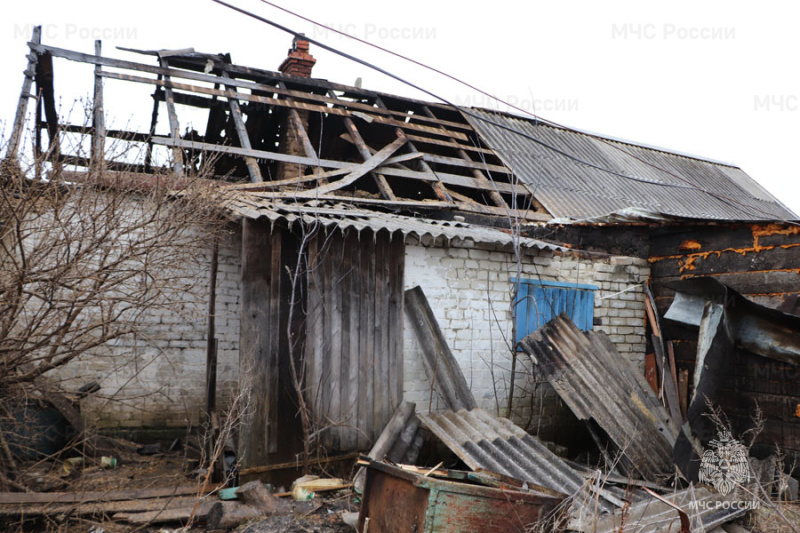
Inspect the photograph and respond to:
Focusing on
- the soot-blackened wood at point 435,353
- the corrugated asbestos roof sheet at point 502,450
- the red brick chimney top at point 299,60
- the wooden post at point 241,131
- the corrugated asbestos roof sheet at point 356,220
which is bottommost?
the corrugated asbestos roof sheet at point 502,450

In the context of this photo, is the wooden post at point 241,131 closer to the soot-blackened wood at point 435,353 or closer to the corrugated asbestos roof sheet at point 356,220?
the corrugated asbestos roof sheet at point 356,220

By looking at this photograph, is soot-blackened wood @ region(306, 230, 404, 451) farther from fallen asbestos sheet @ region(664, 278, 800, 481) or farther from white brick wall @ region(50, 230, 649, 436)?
fallen asbestos sheet @ region(664, 278, 800, 481)

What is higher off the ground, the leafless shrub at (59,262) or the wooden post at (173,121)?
the wooden post at (173,121)

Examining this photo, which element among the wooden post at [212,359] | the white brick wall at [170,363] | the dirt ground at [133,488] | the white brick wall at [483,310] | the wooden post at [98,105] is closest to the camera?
the dirt ground at [133,488]

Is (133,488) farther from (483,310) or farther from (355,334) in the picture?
(483,310)

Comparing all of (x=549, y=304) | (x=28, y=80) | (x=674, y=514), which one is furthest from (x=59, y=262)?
(x=549, y=304)

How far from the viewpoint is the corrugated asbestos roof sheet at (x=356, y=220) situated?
604cm

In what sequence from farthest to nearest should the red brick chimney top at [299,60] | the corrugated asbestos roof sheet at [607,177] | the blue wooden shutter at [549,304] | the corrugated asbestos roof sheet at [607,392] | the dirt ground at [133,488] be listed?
the corrugated asbestos roof sheet at [607,177], the red brick chimney top at [299,60], the blue wooden shutter at [549,304], the corrugated asbestos roof sheet at [607,392], the dirt ground at [133,488]

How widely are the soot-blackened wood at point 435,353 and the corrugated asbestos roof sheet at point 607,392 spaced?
847 millimetres

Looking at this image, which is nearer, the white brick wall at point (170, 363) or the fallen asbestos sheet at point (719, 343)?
the fallen asbestos sheet at point (719, 343)

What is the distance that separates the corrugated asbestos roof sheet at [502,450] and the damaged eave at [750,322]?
2.43m

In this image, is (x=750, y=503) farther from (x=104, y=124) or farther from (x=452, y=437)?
(x=104, y=124)

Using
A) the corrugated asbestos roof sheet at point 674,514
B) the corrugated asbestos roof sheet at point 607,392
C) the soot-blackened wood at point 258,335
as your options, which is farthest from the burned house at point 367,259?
the corrugated asbestos roof sheet at point 674,514

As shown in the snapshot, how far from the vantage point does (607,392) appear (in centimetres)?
684
